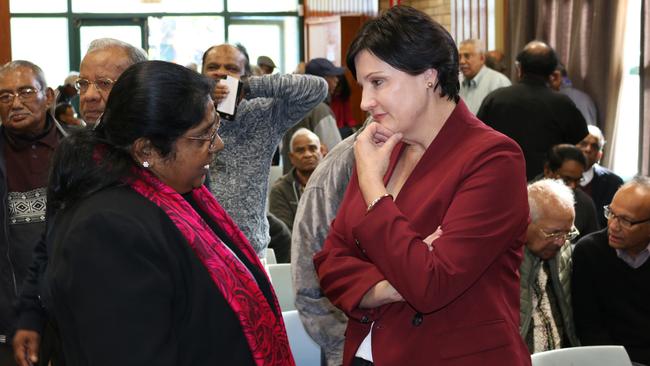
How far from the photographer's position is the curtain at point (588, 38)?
7117 mm

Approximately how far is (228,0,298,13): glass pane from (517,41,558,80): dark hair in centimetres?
897

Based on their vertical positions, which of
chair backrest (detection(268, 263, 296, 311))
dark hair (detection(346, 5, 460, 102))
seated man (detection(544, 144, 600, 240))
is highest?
dark hair (detection(346, 5, 460, 102))

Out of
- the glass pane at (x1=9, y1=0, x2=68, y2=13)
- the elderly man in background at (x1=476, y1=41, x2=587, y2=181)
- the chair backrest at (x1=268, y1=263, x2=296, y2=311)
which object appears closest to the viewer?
the chair backrest at (x1=268, y1=263, x2=296, y2=311)

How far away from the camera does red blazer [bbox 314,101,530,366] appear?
5.73 ft

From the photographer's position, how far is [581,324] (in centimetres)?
348

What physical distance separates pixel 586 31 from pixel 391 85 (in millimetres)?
5973

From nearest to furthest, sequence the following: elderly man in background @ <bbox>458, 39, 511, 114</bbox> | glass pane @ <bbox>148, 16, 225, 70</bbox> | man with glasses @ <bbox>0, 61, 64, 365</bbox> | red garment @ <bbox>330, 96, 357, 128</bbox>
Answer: man with glasses @ <bbox>0, 61, 64, 365</bbox> < elderly man in background @ <bbox>458, 39, 511, 114</bbox> < red garment @ <bbox>330, 96, 357, 128</bbox> < glass pane @ <bbox>148, 16, 225, 70</bbox>

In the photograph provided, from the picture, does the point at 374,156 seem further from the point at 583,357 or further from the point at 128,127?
the point at 583,357

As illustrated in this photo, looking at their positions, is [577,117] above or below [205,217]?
below

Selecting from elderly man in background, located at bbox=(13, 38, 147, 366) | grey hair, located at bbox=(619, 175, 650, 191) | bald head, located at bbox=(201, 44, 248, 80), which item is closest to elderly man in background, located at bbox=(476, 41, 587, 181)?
grey hair, located at bbox=(619, 175, 650, 191)

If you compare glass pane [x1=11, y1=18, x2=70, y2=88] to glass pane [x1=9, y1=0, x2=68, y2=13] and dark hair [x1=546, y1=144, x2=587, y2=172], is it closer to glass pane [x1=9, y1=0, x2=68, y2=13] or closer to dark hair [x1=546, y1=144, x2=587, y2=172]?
glass pane [x1=9, y1=0, x2=68, y2=13]

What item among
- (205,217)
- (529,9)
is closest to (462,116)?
(205,217)

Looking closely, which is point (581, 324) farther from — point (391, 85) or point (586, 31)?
point (586, 31)

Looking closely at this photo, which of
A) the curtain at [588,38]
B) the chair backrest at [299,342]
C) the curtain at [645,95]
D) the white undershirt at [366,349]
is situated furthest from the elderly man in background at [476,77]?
the white undershirt at [366,349]
